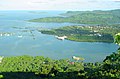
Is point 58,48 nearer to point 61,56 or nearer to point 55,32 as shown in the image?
point 61,56

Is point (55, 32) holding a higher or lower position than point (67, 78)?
lower

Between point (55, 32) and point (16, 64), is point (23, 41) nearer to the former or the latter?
point (55, 32)

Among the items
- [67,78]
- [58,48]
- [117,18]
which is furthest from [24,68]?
[117,18]

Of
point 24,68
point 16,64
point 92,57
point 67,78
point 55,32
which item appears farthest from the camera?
point 55,32

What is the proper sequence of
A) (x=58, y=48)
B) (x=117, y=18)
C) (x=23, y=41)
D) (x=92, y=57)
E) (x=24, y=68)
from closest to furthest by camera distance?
(x=24, y=68), (x=92, y=57), (x=58, y=48), (x=23, y=41), (x=117, y=18)

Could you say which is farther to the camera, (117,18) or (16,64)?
(117,18)

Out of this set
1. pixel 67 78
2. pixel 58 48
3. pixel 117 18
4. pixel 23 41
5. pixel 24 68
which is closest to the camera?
pixel 67 78

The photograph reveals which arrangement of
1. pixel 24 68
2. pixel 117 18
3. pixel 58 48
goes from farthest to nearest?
pixel 117 18 → pixel 58 48 → pixel 24 68

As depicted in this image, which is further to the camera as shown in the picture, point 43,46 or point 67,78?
point 43,46

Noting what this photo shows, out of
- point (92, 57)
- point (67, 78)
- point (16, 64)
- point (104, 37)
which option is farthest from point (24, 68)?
point (104, 37)
